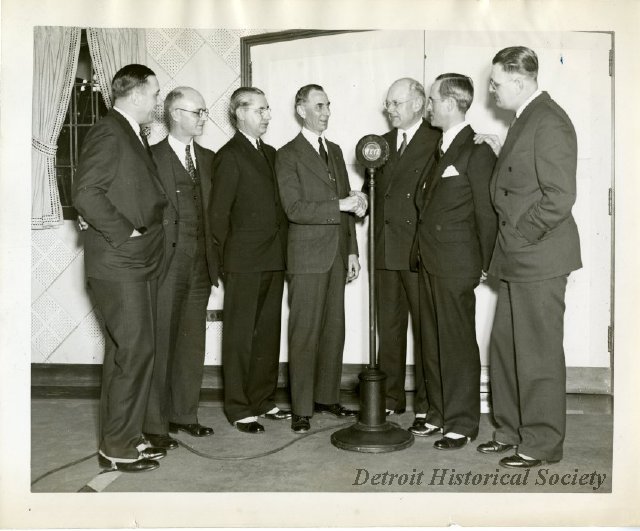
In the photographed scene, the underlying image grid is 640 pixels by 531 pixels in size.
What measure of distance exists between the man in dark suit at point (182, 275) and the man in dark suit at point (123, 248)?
0.32 meters

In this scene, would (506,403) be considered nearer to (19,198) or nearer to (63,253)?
(19,198)

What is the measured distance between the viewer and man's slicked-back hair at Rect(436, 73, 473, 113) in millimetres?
4031

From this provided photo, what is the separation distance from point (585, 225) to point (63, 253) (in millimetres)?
3402

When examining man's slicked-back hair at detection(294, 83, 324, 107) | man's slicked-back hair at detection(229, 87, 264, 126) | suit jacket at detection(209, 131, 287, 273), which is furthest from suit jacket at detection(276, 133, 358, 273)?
man's slicked-back hair at detection(229, 87, 264, 126)

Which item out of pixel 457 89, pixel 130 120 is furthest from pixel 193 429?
pixel 457 89

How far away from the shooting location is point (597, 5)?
3639mm

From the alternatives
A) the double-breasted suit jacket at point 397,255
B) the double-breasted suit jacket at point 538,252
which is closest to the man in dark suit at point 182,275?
the double-breasted suit jacket at point 397,255

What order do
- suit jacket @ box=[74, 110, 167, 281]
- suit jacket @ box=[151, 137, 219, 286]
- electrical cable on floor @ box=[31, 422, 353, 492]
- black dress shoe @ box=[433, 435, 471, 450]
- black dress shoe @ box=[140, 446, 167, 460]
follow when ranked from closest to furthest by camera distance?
suit jacket @ box=[74, 110, 167, 281], electrical cable on floor @ box=[31, 422, 353, 492], black dress shoe @ box=[140, 446, 167, 460], black dress shoe @ box=[433, 435, 471, 450], suit jacket @ box=[151, 137, 219, 286]

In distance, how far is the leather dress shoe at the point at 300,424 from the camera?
166 inches

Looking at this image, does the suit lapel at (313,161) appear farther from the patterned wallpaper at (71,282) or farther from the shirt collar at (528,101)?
the shirt collar at (528,101)

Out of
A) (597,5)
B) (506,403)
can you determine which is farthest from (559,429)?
(597,5)

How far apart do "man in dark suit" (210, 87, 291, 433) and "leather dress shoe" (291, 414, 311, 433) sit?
19 centimetres

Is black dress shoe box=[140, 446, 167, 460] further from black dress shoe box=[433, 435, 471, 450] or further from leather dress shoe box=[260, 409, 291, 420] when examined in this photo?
black dress shoe box=[433, 435, 471, 450]

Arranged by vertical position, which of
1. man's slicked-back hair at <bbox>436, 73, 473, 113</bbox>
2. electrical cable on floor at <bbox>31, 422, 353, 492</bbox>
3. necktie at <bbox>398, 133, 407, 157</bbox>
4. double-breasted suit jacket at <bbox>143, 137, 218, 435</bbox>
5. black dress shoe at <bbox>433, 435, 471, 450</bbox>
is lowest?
electrical cable on floor at <bbox>31, 422, 353, 492</bbox>
